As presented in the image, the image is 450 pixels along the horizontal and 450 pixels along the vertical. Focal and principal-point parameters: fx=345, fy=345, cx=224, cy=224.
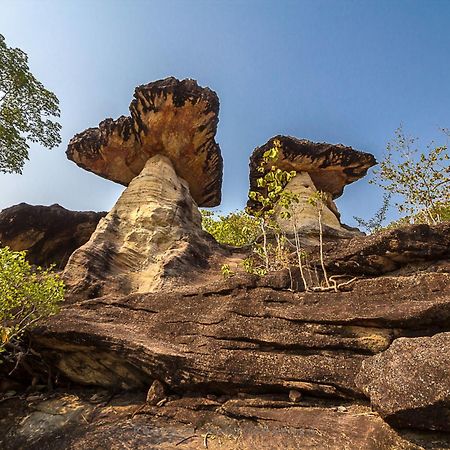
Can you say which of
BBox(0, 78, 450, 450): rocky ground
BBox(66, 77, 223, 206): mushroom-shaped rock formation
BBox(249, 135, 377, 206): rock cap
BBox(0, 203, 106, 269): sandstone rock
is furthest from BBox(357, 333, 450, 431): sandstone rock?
BBox(0, 203, 106, 269): sandstone rock

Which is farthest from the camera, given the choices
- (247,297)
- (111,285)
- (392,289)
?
(111,285)

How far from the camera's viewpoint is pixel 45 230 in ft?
64.2

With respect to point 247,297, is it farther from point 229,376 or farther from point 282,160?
point 282,160

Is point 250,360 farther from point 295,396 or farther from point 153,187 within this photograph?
point 153,187

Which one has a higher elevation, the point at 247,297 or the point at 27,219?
the point at 27,219

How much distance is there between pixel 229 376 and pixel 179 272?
638 cm

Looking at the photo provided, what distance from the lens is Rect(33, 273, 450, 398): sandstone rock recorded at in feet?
21.0

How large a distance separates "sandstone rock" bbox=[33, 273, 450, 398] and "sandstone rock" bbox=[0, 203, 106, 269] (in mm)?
11854

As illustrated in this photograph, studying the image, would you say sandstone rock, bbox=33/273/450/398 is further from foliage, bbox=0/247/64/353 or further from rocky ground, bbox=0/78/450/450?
foliage, bbox=0/247/64/353

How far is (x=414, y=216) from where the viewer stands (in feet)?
50.5

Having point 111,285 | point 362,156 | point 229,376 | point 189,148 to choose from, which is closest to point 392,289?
point 229,376

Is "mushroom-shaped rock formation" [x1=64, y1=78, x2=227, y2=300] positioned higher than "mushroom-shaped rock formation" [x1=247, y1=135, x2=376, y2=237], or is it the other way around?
"mushroom-shaped rock formation" [x1=247, y1=135, x2=376, y2=237]

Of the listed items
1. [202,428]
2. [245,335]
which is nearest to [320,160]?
[245,335]

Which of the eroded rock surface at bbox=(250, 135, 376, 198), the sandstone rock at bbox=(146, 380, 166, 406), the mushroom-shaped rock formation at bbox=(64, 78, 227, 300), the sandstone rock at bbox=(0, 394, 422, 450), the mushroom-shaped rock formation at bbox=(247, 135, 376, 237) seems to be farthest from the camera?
the eroded rock surface at bbox=(250, 135, 376, 198)
